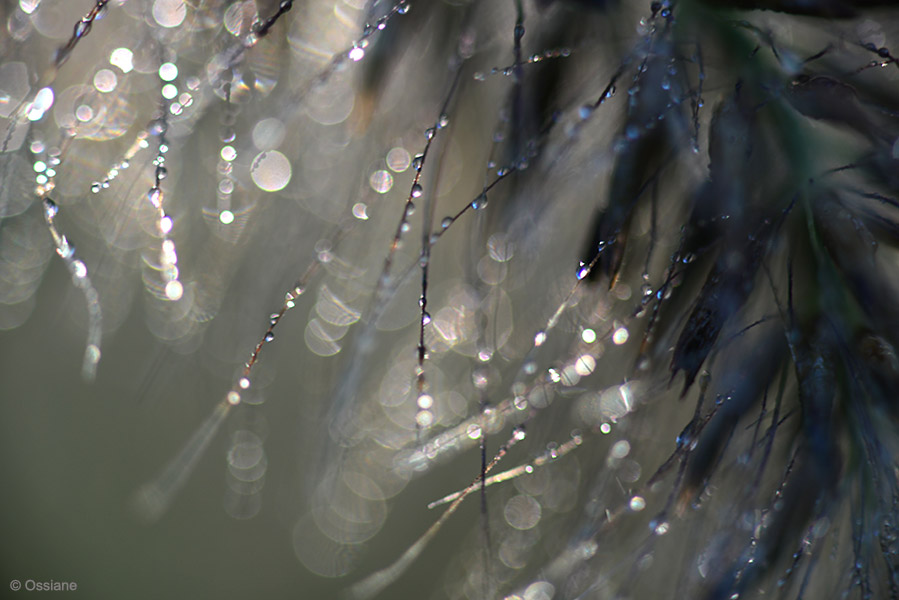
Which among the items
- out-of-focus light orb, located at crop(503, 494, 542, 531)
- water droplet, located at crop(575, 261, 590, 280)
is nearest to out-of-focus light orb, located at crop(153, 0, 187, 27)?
water droplet, located at crop(575, 261, 590, 280)

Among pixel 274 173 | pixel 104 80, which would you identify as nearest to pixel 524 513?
pixel 274 173

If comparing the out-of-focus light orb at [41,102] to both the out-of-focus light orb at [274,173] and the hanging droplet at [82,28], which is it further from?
the out-of-focus light orb at [274,173]

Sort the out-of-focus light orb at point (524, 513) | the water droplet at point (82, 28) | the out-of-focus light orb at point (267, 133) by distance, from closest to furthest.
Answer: the water droplet at point (82, 28), the out-of-focus light orb at point (267, 133), the out-of-focus light orb at point (524, 513)

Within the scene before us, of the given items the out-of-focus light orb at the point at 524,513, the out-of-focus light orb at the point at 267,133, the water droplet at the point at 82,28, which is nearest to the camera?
the water droplet at the point at 82,28

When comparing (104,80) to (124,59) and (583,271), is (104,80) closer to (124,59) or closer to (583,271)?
(124,59)

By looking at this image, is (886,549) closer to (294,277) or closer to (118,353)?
(294,277)

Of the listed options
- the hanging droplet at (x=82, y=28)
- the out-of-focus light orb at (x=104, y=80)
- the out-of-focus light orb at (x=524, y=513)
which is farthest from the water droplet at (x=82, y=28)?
the out-of-focus light orb at (x=524, y=513)

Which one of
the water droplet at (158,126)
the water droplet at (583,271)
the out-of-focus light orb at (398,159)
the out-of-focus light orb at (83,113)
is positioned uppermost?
the out-of-focus light orb at (83,113)
